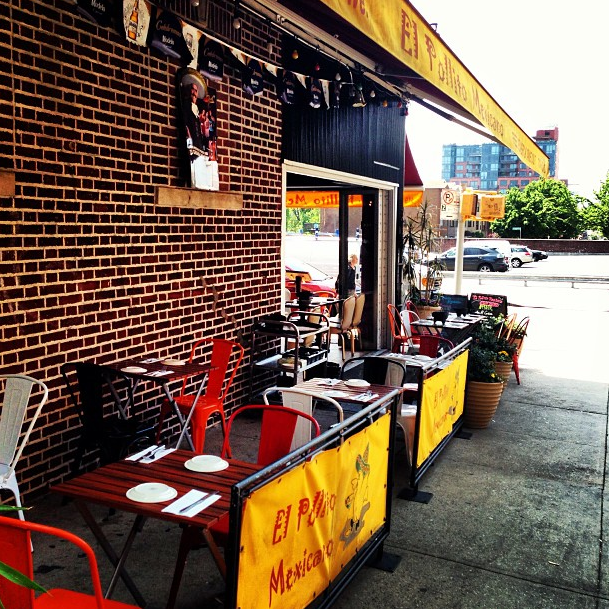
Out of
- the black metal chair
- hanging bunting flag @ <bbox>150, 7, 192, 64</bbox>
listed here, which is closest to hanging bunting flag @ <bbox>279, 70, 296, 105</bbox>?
hanging bunting flag @ <bbox>150, 7, 192, 64</bbox>

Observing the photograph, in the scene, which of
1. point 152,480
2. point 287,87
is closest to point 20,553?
point 152,480

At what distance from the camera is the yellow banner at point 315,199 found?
11.0m

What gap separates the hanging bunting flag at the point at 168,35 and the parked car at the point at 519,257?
38.0m

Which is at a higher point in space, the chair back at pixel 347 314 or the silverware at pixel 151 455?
the silverware at pixel 151 455

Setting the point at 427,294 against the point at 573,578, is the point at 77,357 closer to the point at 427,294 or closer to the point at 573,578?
the point at 573,578

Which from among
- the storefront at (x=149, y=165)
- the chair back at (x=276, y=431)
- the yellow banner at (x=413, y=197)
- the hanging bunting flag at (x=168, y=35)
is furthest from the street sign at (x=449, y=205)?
the chair back at (x=276, y=431)

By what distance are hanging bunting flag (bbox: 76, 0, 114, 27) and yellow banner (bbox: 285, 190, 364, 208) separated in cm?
646

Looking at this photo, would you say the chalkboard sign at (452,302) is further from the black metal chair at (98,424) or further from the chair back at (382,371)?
the black metal chair at (98,424)

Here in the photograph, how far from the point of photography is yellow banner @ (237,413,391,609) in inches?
102

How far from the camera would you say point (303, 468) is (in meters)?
2.88

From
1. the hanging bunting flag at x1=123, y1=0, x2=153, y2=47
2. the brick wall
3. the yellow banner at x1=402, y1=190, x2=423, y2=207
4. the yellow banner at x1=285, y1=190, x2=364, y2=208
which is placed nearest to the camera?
the brick wall

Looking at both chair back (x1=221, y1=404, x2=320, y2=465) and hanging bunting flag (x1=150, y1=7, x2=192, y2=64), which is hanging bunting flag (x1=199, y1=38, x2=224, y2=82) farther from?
chair back (x1=221, y1=404, x2=320, y2=465)

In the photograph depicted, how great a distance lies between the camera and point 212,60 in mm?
6137

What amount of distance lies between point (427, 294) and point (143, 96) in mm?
8318
